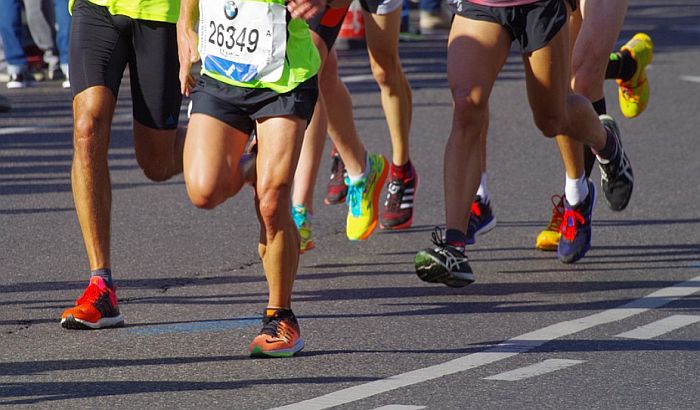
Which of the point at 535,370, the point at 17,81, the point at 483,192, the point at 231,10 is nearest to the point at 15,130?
the point at 17,81

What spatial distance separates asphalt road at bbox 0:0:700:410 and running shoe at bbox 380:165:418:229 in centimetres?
11

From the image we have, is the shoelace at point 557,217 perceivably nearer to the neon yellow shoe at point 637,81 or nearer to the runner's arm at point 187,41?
the neon yellow shoe at point 637,81

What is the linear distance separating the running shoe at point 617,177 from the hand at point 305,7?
107 inches

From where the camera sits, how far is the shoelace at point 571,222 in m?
8.09

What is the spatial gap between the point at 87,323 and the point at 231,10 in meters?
1.42

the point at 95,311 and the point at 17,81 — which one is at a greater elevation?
the point at 95,311

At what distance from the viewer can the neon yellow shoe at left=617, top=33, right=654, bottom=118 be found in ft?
31.3

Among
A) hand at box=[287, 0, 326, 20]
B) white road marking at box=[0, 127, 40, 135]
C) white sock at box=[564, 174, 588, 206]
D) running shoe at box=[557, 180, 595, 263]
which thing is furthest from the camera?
white road marking at box=[0, 127, 40, 135]

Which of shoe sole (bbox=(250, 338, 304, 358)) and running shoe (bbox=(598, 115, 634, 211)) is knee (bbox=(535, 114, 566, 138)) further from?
shoe sole (bbox=(250, 338, 304, 358))

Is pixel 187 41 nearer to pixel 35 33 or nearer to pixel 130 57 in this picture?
pixel 130 57

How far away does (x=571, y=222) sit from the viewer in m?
8.09

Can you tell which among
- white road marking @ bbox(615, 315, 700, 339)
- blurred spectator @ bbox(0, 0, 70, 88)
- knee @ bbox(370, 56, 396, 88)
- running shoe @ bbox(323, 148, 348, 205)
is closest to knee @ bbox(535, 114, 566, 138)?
white road marking @ bbox(615, 315, 700, 339)

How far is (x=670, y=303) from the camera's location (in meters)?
7.18

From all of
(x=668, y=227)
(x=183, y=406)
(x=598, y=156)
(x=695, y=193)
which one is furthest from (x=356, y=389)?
(x=695, y=193)
